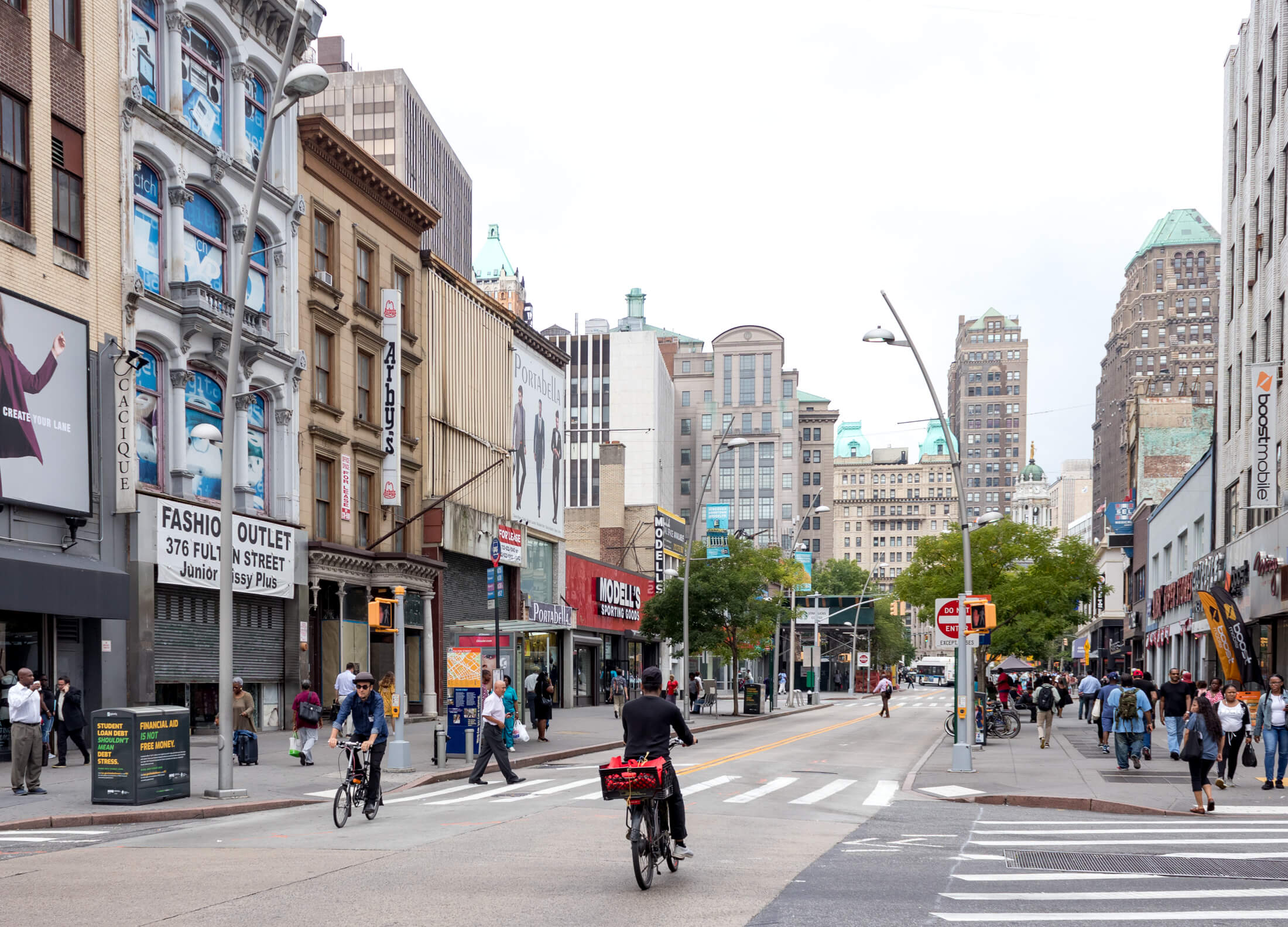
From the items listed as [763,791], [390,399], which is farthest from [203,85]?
[763,791]

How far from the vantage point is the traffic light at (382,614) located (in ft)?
76.1

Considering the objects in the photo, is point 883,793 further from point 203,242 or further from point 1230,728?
point 203,242

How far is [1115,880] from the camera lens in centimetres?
1228

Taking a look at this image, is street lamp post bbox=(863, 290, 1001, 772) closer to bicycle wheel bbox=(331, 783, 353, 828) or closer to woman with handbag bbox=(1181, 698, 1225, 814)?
woman with handbag bbox=(1181, 698, 1225, 814)

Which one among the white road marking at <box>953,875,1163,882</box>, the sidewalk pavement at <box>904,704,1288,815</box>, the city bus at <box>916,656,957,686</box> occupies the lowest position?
the city bus at <box>916,656,957,686</box>

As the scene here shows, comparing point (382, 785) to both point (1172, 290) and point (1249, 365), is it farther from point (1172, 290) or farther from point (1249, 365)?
point (1172, 290)

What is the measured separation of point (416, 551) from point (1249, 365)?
25.6m

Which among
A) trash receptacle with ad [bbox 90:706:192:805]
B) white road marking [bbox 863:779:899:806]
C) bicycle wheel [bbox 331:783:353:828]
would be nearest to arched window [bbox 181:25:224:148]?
trash receptacle with ad [bbox 90:706:192:805]

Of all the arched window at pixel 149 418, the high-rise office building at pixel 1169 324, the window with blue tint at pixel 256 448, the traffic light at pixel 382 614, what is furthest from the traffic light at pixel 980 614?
the high-rise office building at pixel 1169 324

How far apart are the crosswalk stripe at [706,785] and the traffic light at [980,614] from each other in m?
6.71

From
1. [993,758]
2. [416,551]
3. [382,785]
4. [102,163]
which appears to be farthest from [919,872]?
[416,551]

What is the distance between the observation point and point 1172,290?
168000 mm

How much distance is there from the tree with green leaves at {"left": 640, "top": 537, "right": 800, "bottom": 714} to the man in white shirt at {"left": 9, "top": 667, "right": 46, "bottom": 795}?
34344 millimetres

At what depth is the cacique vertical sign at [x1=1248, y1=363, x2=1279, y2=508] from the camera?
38031 millimetres
